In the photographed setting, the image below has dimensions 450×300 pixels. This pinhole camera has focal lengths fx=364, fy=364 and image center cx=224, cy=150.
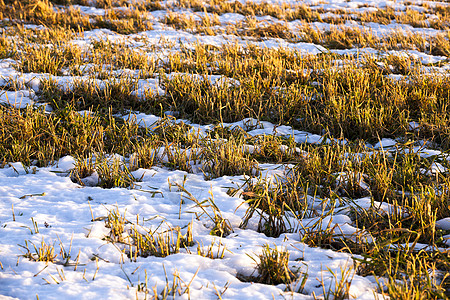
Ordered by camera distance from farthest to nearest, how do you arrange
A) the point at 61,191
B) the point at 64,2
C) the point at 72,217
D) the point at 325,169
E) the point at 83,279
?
the point at 64,2
the point at 325,169
the point at 61,191
the point at 72,217
the point at 83,279

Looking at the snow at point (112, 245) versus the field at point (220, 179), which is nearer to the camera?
the snow at point (112, 245)

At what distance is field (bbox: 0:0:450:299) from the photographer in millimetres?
1850

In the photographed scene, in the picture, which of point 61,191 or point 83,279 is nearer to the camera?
point 83,279

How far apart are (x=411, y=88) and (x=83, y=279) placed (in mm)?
4437

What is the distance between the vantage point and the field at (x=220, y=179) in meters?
1.85

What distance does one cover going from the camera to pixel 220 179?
2.97 metres

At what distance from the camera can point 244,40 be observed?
7.79 meters

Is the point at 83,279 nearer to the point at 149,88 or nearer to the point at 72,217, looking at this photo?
the point at 72,217

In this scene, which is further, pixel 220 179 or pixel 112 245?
pixel 220 179

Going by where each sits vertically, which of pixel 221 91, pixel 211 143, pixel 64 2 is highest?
pixel 64 2

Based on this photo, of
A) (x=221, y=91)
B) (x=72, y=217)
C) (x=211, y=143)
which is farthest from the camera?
(x=221, y=91)

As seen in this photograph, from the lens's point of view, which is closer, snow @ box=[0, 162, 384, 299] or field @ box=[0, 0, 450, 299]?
snow @ box=[0, 162, 384, 299]

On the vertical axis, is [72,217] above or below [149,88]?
below

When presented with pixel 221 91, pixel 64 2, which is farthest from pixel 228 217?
→ pixel 64 2
